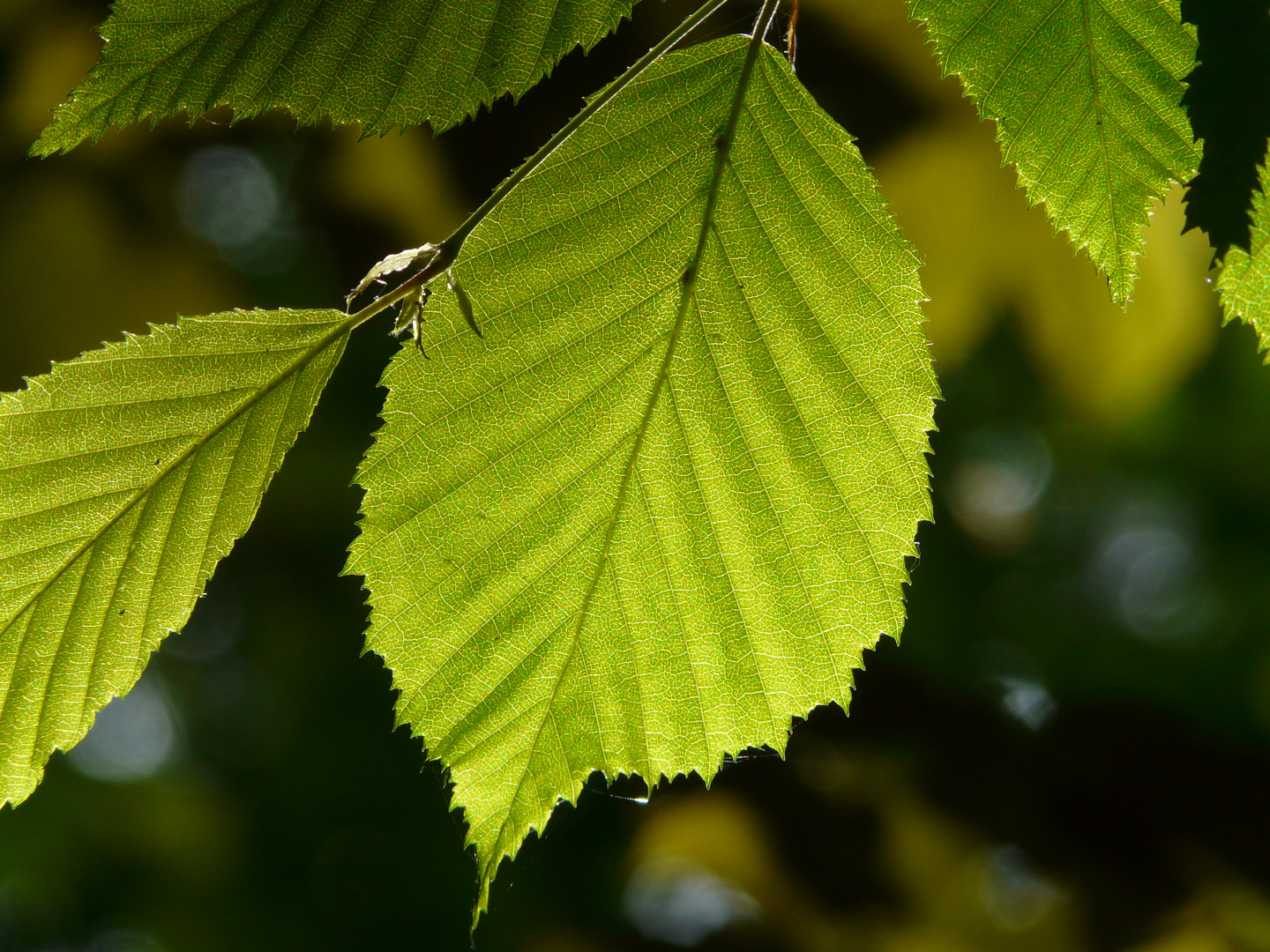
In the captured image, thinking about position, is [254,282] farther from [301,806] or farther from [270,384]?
[270,384]

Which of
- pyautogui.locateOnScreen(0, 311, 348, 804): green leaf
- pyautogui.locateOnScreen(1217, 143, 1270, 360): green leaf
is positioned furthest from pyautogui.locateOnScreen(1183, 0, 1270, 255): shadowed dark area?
pyautogui.locateOnScreen(0, 311, 348, 804): green leaf

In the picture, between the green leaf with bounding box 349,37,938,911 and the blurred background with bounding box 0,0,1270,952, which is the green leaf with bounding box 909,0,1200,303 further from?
the blurred background with bounding box 0,0,1270,952

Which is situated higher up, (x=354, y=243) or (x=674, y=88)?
(x=354, y=243)

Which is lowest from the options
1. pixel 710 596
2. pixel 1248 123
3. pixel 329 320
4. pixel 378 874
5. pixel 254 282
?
pixel 378 874

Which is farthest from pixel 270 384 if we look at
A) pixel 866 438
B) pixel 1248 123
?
pixel 1248 123

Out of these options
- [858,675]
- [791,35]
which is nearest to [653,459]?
[791,35]

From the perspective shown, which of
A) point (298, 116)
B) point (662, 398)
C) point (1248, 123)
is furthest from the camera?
point (662, 398)

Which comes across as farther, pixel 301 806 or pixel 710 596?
pixel 301 806
